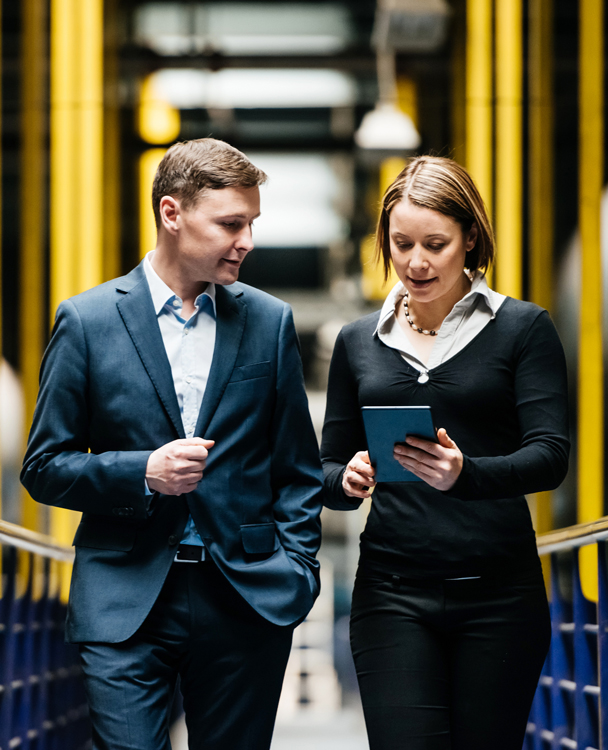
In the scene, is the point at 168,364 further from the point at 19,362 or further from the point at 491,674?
the point at 19,362

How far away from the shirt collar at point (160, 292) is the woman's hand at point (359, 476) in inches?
17.9

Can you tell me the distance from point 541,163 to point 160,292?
16.9 feet

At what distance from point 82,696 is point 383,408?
318 centimetres

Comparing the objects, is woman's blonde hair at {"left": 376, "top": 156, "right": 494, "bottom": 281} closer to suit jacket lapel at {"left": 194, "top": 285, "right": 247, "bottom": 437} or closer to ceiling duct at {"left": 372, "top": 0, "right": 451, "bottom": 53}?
suit jacket lapel at {"left": 194, "top": 285, "right": 247, "bottom": 437}

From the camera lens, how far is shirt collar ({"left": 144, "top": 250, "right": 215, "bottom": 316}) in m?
2.11

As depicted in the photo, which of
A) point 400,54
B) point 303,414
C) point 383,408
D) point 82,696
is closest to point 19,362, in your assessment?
point 82,696

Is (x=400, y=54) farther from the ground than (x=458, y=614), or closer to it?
farther from the ground

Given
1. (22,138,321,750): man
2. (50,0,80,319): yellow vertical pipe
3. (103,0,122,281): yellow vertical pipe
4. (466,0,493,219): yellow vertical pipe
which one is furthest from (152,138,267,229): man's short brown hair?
(103,0,122,281): yellow vertical pipe

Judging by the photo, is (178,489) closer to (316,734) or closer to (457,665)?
(457,665)

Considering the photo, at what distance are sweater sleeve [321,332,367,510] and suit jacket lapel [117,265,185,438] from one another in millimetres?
366

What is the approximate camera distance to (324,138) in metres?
10.6

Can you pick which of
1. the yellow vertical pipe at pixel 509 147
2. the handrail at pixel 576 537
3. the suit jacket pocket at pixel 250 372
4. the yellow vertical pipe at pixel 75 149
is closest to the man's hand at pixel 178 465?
the suit jacket pocket at pixel 250 372

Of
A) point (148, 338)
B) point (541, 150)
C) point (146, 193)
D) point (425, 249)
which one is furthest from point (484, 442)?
point (146, 193)

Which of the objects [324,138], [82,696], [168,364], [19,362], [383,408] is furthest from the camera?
[324,138]
